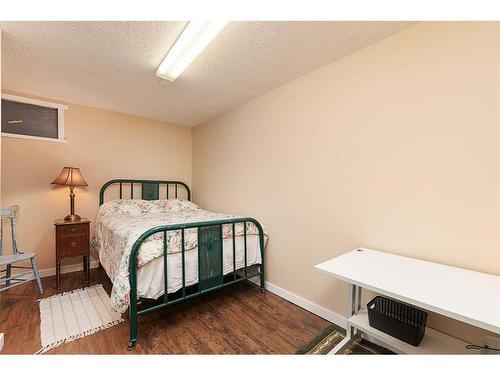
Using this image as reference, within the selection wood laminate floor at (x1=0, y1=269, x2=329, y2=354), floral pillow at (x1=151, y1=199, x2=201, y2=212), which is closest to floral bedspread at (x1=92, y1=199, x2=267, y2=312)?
floral pillow at (x1=151, y1=199, x2=201, y2=212)

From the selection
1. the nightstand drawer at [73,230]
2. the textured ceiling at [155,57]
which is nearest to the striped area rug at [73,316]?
the nightstand drawer at [73,230]

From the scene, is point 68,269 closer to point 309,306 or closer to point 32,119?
point 32,119

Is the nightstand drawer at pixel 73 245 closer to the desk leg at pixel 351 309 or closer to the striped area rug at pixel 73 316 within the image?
the striped area rug at pixel 73 316

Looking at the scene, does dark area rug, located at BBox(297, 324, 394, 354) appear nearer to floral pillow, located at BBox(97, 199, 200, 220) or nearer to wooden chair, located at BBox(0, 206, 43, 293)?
floral pillow, located at BBox(97, 199, 200, 220)

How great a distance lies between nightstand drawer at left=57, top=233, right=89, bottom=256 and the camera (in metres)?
2.37

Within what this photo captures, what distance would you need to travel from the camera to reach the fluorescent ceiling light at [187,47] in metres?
1.41

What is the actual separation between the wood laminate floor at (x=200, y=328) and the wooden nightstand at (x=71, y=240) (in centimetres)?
35

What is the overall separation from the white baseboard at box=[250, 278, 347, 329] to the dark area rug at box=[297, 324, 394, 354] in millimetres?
97

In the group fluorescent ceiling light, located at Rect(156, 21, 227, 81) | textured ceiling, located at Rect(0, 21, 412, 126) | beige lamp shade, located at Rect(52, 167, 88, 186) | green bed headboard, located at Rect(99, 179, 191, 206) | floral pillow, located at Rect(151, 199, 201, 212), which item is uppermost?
textured ceiling, located at Rect(0, 21, 412, 126)

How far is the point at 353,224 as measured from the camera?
1.68m

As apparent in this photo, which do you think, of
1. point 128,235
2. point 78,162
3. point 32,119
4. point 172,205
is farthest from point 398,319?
point 32,119

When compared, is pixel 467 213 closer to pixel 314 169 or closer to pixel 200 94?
pixel 314 169
